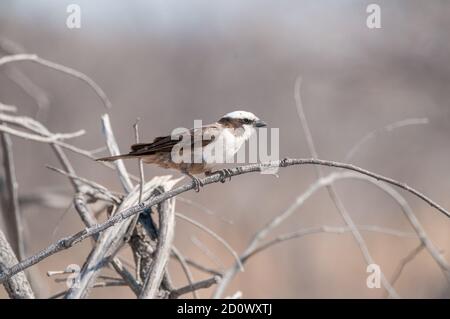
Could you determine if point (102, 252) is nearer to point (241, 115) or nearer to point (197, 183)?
point (197, 183)

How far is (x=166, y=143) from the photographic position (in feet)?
8.10

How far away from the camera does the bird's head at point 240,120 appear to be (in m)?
2.75

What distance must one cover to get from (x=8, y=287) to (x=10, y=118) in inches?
23.9

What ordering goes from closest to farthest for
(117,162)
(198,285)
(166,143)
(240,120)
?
(198,285) < (117,162) < (166,143) < (240,120)

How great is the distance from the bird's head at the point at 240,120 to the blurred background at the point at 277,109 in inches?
114

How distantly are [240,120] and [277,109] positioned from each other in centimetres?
667

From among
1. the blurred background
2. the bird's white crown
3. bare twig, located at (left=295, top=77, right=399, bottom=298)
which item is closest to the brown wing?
the bird's white crown

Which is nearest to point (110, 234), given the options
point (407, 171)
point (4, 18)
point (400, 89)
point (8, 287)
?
point (8, 287)

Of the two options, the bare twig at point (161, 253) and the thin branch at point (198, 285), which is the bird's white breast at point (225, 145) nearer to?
the bare twig at point (161, 253)

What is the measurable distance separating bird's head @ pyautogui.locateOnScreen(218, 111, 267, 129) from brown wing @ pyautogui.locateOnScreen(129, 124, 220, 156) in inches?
2.6

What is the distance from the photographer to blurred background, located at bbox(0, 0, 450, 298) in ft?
21.0

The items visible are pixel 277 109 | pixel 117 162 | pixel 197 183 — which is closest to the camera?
pixel 197 183

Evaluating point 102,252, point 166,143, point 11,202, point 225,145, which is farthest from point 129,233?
point 11,202

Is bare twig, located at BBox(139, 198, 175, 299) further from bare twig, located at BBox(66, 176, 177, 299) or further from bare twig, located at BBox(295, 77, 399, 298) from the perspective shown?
bare twig, located at BBox(295, 77, 399, 298)
